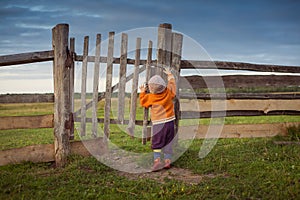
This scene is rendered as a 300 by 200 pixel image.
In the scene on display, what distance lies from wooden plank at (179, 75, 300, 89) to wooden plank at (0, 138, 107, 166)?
2.07 metres

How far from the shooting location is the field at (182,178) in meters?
4.70

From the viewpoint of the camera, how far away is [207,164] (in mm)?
6156

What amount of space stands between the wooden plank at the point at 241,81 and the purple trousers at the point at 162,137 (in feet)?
4.00

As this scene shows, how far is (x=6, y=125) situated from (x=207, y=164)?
3554mm

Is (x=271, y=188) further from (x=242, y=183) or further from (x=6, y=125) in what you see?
(x=6, y=125)

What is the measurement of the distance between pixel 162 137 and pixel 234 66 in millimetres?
2618

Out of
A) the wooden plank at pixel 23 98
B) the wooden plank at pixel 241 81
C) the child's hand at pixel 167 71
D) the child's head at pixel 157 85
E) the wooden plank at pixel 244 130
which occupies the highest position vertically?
the child's hand at pixel 167 71

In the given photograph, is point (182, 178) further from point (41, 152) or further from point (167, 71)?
point (41, 152)

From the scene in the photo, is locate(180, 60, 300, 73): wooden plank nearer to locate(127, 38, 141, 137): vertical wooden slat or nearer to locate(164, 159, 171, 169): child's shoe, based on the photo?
locate(127, 38, 141, 137): vertical wooden slat

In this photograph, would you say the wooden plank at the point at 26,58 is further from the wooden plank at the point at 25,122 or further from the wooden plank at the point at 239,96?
the wooden plank at the point at 239,96

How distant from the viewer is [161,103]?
6.11 m

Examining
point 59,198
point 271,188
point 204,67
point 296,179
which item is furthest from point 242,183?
point 204,67

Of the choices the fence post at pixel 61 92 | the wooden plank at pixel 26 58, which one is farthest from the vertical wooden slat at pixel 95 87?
the wooden plank at pixel 26 58

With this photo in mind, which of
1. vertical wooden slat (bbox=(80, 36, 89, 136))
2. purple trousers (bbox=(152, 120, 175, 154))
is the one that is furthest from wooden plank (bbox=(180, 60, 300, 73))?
vertical wooden slat (bbox=(80, 36, 89, 136))
